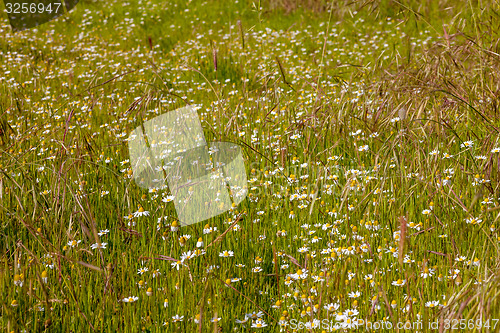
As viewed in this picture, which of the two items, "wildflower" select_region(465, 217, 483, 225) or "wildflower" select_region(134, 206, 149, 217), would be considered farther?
"wildflower" select_region(134, 206, 149, 217)

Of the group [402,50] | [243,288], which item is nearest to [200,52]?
[402,50]

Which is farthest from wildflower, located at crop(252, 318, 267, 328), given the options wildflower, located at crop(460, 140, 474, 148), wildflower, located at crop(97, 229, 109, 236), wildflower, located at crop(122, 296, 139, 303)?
wildflower, located at crop(460, 140, 474, 148)

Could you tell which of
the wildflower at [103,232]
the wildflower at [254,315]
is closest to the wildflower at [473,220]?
the wildflower at [254,315]

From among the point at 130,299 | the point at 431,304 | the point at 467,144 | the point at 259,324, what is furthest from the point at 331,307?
the point at 467,144

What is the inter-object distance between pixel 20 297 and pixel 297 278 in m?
1.14

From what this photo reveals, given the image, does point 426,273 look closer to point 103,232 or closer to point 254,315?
point 254,315

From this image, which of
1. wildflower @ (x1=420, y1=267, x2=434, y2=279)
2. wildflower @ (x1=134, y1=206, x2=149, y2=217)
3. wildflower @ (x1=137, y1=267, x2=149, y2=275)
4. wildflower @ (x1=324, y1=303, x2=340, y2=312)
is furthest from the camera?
wildflower @ (x1=134, y1=206, x2=149, y2=217)

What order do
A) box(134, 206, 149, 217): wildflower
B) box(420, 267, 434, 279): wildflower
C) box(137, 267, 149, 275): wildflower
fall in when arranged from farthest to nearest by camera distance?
box(134, 206, 149, 217): wildflower → box(137, 267, 149, 275): wildflower → box(420, 267, 434, 279): wildflower

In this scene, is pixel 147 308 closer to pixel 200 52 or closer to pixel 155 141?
pixel 155 141

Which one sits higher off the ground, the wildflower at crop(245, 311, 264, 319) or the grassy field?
the grassy field

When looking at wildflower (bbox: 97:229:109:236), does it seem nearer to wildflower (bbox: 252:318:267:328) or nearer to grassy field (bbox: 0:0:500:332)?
grassy field (bbox: 0:0:500:332)

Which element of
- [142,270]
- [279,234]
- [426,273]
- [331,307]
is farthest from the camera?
[279,234]

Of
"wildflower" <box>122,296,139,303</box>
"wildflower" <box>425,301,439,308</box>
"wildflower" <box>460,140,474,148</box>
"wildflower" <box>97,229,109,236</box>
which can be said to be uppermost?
"wildflower" <box>460,140,474,148</box>

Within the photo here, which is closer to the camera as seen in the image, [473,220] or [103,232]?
[473,220]
